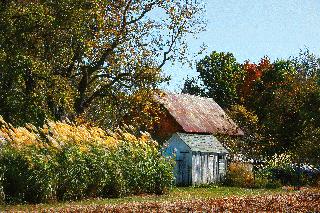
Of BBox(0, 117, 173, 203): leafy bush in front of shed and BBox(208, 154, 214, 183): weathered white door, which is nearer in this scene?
BBox(0, 117, 173, 203): leafy bush in front of shed

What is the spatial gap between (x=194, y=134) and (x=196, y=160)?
3.97 metres

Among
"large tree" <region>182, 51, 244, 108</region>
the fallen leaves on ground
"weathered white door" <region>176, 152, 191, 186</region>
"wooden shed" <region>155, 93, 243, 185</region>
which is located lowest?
the fallen leaves on ground

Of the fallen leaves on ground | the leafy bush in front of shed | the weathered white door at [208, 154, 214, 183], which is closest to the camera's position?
the fallen leaves on ground

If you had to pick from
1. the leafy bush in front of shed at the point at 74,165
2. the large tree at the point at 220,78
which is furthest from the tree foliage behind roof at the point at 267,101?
the leafy bush in front of shed at the point at 74,165

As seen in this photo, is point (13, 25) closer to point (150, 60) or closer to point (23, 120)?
point (23, 120)

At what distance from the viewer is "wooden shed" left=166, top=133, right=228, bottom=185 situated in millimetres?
32438

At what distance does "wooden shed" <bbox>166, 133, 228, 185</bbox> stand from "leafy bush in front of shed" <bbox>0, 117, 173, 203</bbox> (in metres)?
8.66

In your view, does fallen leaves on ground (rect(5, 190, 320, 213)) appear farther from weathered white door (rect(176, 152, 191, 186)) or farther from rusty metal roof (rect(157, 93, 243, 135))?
rusty metal roof (rect(157, 93, 243, 135))

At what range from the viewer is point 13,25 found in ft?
89.1

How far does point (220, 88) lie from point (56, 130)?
51.3m

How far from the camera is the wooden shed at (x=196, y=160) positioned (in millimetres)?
32438

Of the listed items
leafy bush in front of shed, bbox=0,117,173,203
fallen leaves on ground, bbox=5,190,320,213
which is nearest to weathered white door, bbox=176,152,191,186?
leafy bush in front of shed, bbox=0,117,173,203

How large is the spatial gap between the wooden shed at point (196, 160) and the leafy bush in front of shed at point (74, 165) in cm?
866

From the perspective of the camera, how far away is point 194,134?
120 ft
